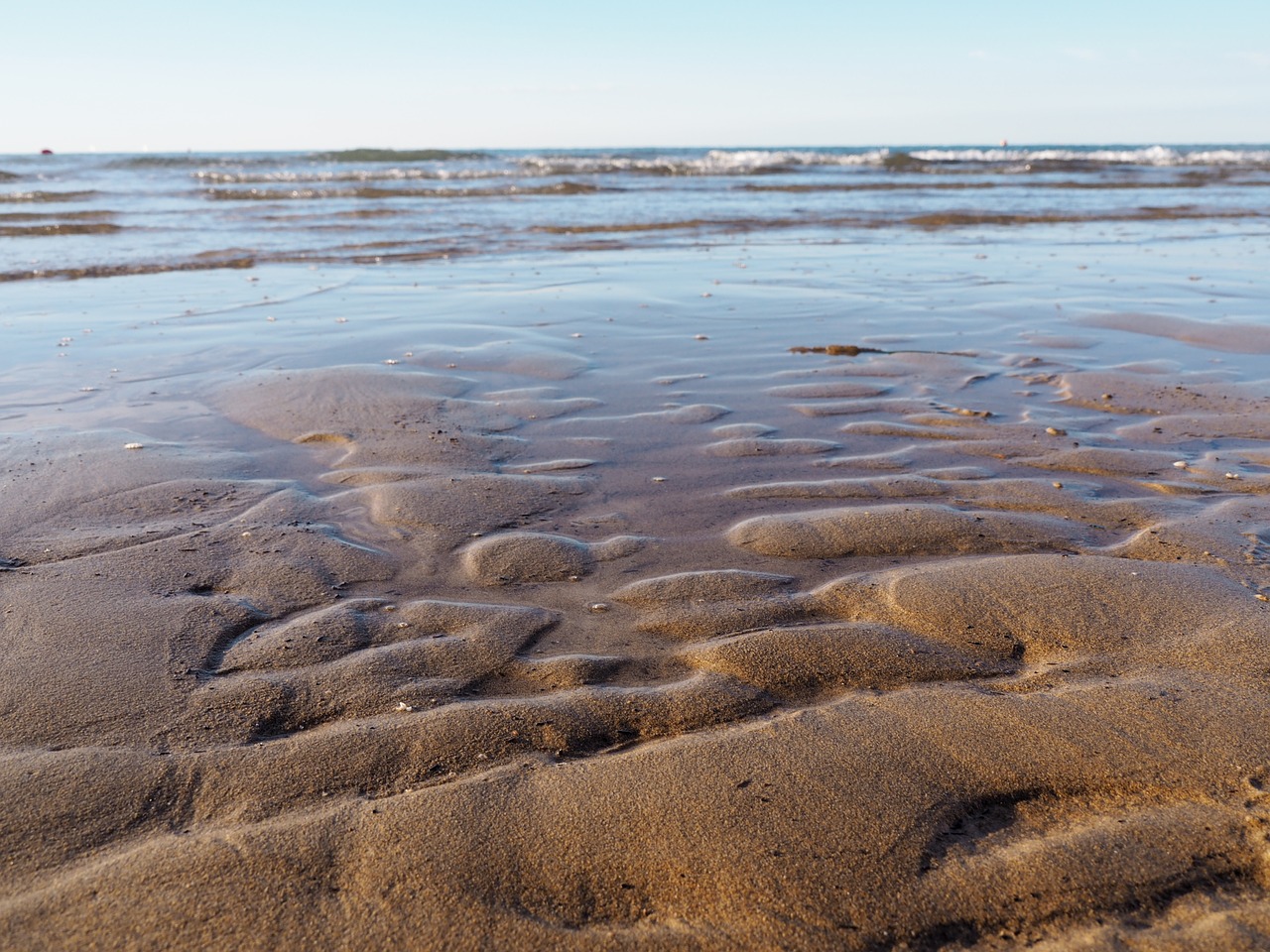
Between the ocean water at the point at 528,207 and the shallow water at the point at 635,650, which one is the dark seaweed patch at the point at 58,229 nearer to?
the ocean water at the point at 528,207

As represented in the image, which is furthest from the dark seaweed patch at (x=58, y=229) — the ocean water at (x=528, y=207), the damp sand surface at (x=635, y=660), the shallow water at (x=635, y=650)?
the damp sand surface at (x=635, y=660)

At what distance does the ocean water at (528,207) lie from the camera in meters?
11.8

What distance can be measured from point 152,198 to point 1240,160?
3853 cm

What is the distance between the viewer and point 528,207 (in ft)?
57.5

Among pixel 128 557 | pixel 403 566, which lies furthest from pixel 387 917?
pixel 128 557

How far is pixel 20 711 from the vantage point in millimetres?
2008

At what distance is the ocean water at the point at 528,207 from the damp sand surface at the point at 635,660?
7213 millimetres

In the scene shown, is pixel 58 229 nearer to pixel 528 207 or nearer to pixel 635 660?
pixel 528 207

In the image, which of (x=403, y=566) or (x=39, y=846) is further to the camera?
(x=403, y=566)

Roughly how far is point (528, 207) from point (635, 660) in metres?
16.3

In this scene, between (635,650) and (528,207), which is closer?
(635,650)

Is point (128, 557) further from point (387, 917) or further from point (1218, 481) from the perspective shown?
point (1218, 481)

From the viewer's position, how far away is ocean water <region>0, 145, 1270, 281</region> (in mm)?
11789

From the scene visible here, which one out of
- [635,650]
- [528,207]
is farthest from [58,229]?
[635,650]
